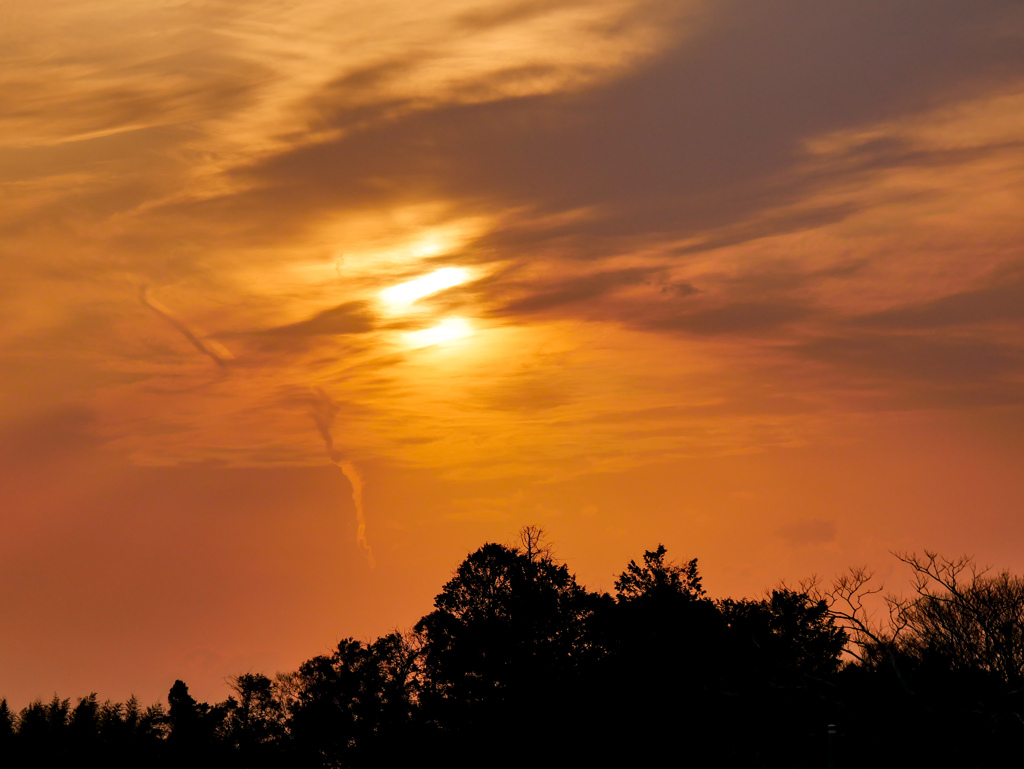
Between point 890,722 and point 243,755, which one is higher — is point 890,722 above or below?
below

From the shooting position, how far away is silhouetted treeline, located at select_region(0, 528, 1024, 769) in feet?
139

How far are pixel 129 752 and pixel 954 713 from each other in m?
91.5

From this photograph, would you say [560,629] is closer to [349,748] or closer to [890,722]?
[349,748]

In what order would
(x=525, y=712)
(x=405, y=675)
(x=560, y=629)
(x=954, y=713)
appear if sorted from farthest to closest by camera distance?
1. (x=405, y=675)
2. (x=560, y=629)
3. (x=525, y=712)
4. (x=954, y=713)

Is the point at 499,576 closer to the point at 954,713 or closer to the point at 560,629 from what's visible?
the point at 560,629

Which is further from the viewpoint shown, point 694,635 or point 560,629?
point 560,629

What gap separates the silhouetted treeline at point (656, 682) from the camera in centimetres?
4241

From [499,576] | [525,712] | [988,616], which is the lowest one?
[988,616]

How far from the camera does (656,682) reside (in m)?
61.3

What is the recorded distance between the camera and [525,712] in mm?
67750

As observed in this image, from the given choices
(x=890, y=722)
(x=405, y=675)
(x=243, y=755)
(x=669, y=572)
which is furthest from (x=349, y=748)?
(x=890, y=722)

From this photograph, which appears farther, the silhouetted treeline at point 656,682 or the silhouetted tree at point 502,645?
the silhouetted tree at point 502,645

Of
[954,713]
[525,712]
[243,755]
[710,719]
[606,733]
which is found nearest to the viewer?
[954,713]

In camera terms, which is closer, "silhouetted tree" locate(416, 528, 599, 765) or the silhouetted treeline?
the silhouetted treeline
